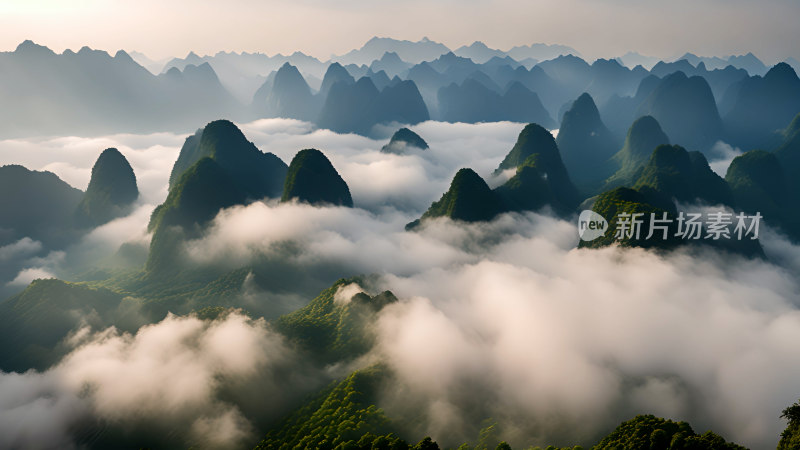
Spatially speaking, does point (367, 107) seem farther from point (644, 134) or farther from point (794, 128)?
point (794, 128)

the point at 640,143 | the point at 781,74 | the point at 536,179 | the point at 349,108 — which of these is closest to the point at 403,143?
the point at 536,179

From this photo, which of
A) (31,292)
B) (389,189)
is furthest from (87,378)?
(389,189)

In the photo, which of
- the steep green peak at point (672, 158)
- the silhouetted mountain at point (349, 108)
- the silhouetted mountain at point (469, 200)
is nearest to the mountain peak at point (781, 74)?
the steep green peak at point (672, 158)

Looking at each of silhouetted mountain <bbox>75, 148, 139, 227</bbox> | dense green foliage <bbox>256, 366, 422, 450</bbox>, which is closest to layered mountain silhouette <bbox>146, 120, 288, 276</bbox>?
silhouetted mountain <bbox>75, 148, 139, 227</bbox>

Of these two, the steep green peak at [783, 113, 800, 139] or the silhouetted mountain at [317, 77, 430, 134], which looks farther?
the silhouetted mountain at [317, 77, 430, 134]

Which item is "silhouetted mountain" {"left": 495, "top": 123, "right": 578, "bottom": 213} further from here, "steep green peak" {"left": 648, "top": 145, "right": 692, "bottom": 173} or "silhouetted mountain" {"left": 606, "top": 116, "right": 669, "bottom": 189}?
"silhouetted mountain" {"left": 606, "top": 116, "right": 669, "bottom": 189}

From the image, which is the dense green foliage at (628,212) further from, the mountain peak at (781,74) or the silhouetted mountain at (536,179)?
the mountain peak at (781,74)
